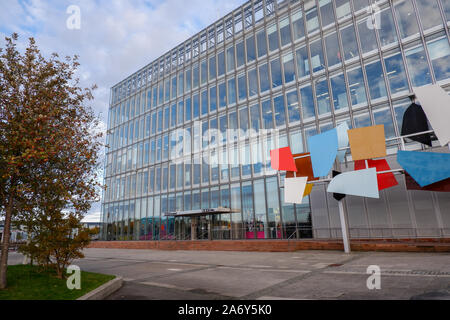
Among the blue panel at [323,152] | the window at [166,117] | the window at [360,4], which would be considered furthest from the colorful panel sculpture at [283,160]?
the window at [166,117]

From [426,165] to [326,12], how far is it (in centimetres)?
1740

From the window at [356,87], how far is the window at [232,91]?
1219cm

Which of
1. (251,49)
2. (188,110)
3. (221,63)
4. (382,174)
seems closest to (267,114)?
(251,49)

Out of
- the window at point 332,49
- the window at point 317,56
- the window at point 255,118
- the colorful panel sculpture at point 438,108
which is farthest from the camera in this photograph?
the window at point 255,118

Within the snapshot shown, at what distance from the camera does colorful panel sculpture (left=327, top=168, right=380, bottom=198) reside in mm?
15820

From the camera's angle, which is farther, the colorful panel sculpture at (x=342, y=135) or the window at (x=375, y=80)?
the window at (x=375, y=80)

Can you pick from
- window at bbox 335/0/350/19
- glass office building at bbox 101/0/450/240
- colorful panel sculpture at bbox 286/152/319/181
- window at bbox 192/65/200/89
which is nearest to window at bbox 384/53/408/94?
glass office building at bbox 101/0/450/240

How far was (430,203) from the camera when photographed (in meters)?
18.7

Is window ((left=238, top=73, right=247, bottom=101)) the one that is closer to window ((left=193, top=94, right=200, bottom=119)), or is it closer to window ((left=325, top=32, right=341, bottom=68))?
window ((left=193, top=94, right=200, bottom=119))

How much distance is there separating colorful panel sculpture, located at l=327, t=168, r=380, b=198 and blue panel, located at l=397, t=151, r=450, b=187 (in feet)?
5.50

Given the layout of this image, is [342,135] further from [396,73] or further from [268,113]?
[268,113]

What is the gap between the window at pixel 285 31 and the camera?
28391 mm

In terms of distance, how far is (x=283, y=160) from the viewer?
19906 millimetres

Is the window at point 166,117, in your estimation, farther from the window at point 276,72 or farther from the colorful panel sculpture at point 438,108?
the colorful panel sculpture at point 438,108
